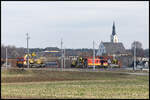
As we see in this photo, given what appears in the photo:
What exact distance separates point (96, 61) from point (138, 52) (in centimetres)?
5178

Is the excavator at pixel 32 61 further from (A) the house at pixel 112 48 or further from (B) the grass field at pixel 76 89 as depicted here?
(A) the house at pixel 112 48

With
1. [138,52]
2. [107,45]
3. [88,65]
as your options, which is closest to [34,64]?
[88,65]

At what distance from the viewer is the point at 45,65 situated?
277 feet

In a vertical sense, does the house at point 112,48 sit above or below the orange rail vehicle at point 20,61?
above

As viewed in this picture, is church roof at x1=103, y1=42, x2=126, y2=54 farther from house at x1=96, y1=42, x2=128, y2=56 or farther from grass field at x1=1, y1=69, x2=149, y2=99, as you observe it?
grass field at x1=1, y1=69, x2=149, y2=99

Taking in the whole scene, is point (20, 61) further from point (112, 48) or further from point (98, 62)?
point (112, 48)

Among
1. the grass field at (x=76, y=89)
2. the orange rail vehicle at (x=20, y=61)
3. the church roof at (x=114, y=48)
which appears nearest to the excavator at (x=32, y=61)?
the orange rail vehicle at (x=20, y=61)

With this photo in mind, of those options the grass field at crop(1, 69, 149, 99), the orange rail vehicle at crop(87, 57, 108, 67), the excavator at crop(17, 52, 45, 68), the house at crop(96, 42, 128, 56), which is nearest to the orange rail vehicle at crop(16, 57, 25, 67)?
the excavator at crop(17, 52, 45, 68)

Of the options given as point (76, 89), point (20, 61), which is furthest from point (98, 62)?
point (76, 89)

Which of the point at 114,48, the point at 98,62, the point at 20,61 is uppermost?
the point at 114,48

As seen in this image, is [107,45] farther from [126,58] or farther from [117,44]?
[126,58]

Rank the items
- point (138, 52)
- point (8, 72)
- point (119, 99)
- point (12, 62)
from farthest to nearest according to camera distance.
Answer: point (138, 52)
point (12, 62)
point (8, 72)
point (119, 99)

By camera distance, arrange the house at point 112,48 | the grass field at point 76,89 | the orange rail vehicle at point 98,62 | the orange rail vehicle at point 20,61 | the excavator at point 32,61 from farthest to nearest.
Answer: the house at point 112,48 → the orange rail vehicle at point 98,62 → the orange rail vehicle at point 20,61 → the excavator at point 32,61 → the grass field at point 76,89

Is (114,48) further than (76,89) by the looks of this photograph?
Yes
